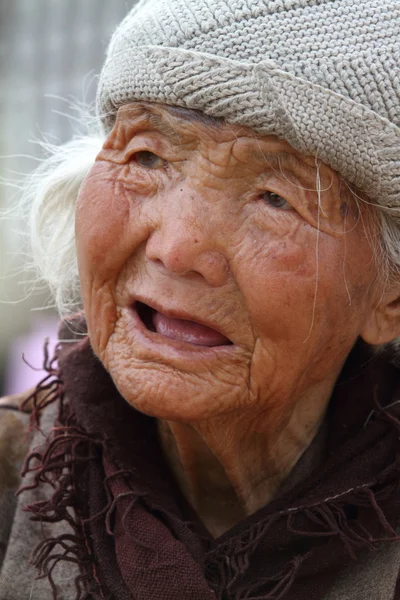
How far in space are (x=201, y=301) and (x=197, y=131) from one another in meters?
0.41

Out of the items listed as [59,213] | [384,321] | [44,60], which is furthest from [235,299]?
[44,60]

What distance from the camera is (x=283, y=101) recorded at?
6.22ft

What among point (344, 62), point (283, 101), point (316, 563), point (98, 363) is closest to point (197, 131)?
point (283, 101)

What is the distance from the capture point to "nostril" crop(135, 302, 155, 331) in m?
2.16

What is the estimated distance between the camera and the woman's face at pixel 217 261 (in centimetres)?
198

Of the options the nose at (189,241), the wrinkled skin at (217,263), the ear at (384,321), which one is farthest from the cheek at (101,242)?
the ear at (384,321)

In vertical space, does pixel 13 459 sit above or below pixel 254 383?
below

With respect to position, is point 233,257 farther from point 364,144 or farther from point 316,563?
point 316,563

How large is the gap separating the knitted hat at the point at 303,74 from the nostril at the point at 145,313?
1.73 feet

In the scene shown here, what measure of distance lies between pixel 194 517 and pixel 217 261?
0.85 metres

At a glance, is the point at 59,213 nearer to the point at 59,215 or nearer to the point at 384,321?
the point at 59,215

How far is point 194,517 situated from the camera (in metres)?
2.42

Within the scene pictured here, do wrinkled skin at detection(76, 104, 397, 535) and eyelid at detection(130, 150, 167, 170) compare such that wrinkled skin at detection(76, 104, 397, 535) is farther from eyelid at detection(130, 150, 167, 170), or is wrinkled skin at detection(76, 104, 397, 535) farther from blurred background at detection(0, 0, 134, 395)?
blurred background at detection(0, 0, 134, 395)

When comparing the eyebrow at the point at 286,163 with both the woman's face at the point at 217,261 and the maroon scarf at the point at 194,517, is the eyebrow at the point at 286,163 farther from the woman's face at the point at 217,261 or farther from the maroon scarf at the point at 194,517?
the maroon scarf at the point at 194,517
